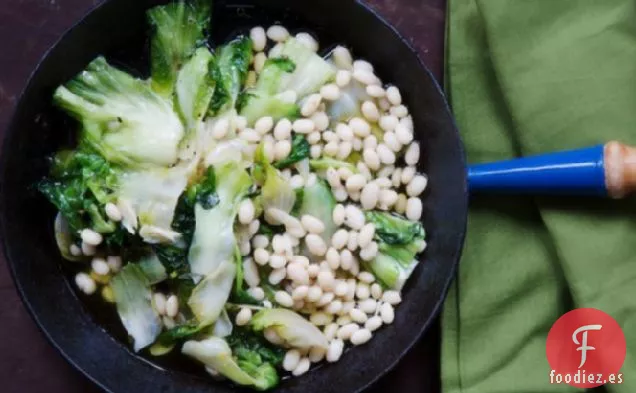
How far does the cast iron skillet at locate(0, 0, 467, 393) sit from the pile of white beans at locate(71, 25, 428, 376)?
0.08 ft

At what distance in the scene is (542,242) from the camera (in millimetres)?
1354

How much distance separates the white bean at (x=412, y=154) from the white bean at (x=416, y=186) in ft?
0.08

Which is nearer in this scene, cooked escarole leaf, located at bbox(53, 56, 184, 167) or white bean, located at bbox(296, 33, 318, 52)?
cooked escarole leaf, located at bbox(53, 56, 184, 167)

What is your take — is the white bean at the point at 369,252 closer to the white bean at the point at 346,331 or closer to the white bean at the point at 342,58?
the white bean at the point at 346,331

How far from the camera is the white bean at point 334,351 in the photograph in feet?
4.19

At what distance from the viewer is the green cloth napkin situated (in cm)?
130

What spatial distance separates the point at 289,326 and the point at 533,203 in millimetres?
399

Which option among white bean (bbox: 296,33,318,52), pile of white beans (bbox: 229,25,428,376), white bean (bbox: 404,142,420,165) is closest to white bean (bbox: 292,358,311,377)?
pile of white beans (bbox: 229,25,428,376)

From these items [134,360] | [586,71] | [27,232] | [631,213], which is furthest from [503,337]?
[27,232]

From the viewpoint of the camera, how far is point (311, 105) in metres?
1.25

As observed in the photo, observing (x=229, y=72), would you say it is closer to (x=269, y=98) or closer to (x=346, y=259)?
(x=269, y=98)

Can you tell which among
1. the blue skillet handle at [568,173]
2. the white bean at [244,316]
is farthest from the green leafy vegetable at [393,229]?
the white bean at [244,316]

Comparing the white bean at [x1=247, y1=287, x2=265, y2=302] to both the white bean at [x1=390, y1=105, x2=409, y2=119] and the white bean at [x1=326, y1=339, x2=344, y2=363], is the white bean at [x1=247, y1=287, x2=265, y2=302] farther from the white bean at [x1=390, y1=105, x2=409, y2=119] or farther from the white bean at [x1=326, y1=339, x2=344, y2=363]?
the white bean at [x1=390, y1=105, x2=409, y2=119]

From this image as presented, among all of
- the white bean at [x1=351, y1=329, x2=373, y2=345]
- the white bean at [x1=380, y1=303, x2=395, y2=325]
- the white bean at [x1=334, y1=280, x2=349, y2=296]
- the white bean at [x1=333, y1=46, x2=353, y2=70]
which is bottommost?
the white bean at [x1=351, y1=329, x2=373, y2=345]
